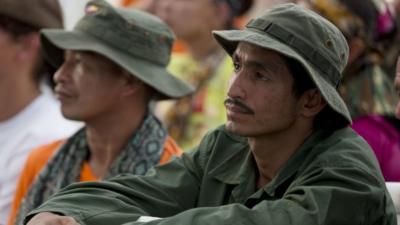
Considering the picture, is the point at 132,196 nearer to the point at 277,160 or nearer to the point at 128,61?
the point at 277,160

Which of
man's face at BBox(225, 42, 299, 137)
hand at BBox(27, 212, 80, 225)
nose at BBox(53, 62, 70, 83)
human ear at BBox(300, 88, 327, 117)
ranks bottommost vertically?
nose at BBox(53, 62, 70, 83)

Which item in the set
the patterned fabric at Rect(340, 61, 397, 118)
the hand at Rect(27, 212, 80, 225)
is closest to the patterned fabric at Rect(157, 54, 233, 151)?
the patterned fabric at Rect(340, 61, 397, 118)

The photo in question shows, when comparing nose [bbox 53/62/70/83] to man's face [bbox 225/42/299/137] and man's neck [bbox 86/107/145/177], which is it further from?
man's face [bbox 225/42/299/137]

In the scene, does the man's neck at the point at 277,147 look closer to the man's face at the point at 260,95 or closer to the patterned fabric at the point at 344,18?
the man's face at the point at 260,95

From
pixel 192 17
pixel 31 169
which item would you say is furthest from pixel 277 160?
pixel 192 17

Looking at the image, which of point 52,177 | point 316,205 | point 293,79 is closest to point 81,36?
point 52,177

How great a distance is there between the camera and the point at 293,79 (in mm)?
3092

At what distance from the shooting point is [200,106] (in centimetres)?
612

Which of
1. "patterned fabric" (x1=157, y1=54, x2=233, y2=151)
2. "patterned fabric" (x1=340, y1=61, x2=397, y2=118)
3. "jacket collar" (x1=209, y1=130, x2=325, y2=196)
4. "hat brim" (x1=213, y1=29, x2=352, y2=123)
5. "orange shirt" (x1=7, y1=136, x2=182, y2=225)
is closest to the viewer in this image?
"hat brim" (x1=213, y1=29, x2=352, y2=123)

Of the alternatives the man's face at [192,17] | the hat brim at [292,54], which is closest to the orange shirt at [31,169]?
the hat brim at [292,54]

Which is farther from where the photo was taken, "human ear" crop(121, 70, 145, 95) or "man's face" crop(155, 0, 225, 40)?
"man's face" crop(155, 0, 225, 40)

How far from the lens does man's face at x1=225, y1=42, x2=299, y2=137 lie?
307 cm

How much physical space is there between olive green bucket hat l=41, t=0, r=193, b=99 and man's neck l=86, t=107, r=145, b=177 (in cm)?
19

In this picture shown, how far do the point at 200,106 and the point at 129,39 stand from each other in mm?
1721
